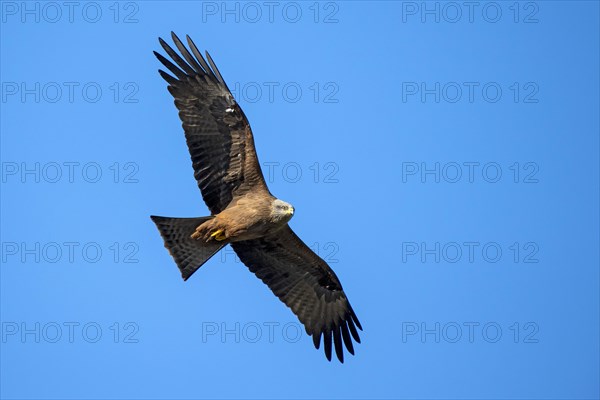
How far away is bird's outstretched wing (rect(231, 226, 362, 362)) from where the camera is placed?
14094 millimetres

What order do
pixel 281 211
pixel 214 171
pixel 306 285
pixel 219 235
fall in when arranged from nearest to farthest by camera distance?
Result: pixel 281 211 < pixel 219 235 < pixel 214 171 < pixel 306 285

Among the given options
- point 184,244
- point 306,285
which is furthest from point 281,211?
point 306,285

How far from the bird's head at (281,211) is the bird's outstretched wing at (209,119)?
0.47 m

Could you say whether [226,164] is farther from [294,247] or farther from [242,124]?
[294,247]

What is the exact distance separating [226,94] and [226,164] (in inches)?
36.0

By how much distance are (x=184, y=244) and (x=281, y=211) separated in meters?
1.38

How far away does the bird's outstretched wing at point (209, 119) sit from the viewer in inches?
515

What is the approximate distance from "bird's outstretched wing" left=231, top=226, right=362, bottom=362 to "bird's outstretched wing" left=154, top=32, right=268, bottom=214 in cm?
126

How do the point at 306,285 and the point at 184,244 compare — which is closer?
the point at 184,244

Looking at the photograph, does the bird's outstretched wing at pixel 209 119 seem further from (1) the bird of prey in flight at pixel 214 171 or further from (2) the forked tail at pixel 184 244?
(2) the forked tail at pixel 184 244

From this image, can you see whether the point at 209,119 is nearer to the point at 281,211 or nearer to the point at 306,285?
the point at 281,211

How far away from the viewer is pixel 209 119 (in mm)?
13117

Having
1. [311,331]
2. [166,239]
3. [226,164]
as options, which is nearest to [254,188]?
[226,164]

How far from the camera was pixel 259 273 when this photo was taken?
14.3 meters
